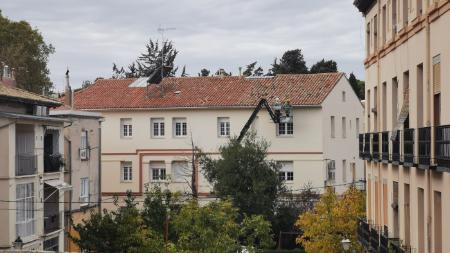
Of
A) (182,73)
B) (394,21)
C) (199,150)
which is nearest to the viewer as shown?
(394,21)

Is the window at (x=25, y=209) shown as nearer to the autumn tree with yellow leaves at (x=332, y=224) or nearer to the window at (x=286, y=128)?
the autumn tree with yellow leaves at (x=332, y=224)

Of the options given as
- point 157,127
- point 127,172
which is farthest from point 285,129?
point 127,172

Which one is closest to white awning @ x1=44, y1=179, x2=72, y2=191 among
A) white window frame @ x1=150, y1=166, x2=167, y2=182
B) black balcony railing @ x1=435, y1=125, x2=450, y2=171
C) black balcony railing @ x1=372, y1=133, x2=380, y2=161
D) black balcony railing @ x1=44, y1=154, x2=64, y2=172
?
black balcony railing @ x1=44, y1=154, x2=64, y2=172

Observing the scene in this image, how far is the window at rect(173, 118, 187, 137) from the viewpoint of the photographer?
182 ft

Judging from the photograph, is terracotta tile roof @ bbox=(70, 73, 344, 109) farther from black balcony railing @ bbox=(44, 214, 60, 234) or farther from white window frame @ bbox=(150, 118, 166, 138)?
black balcony railing @ bbox=(44, 214, 60, 234)

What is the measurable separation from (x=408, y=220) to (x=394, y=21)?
6.02 m

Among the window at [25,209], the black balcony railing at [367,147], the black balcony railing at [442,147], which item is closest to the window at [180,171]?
the window at [25,209]

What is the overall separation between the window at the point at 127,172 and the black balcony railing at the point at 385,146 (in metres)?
32.3

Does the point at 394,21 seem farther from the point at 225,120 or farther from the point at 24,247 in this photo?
the point at 225,120

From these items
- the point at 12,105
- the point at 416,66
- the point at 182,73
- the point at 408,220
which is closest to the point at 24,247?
the point at 12,105

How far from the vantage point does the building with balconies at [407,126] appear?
1802 cm

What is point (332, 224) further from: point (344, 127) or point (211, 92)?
point (211, 92)

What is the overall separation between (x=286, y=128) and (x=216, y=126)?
15.5 ft

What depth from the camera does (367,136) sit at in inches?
1164
